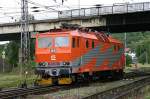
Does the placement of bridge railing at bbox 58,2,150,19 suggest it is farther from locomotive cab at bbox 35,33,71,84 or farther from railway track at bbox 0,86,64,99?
railway track at bbox 0,86,64,99

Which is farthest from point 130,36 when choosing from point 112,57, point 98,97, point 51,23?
point 98,97

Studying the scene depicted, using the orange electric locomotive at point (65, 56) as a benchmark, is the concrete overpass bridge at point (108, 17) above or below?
above

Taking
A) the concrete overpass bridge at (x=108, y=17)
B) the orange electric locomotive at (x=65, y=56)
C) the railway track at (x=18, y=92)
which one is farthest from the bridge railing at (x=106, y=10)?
the railway track at (x=18, y=92)

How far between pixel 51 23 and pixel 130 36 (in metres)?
110

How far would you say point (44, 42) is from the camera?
2502cm

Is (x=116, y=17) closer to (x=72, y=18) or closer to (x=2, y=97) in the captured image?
(x=72, y=18)

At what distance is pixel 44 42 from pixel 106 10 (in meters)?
22.6

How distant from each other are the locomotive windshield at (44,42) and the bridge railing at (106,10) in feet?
67.5

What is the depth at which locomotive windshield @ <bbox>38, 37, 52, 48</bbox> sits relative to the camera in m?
24.8

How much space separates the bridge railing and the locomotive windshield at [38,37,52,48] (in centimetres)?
2058

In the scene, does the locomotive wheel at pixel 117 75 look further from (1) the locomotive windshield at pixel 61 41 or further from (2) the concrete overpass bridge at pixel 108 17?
(2) the concrete overpass bridge at pixel 108 17

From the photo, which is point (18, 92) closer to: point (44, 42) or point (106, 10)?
point (44, 42)

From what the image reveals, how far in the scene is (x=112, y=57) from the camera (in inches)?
1231

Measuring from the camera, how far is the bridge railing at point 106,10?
44062 mm
